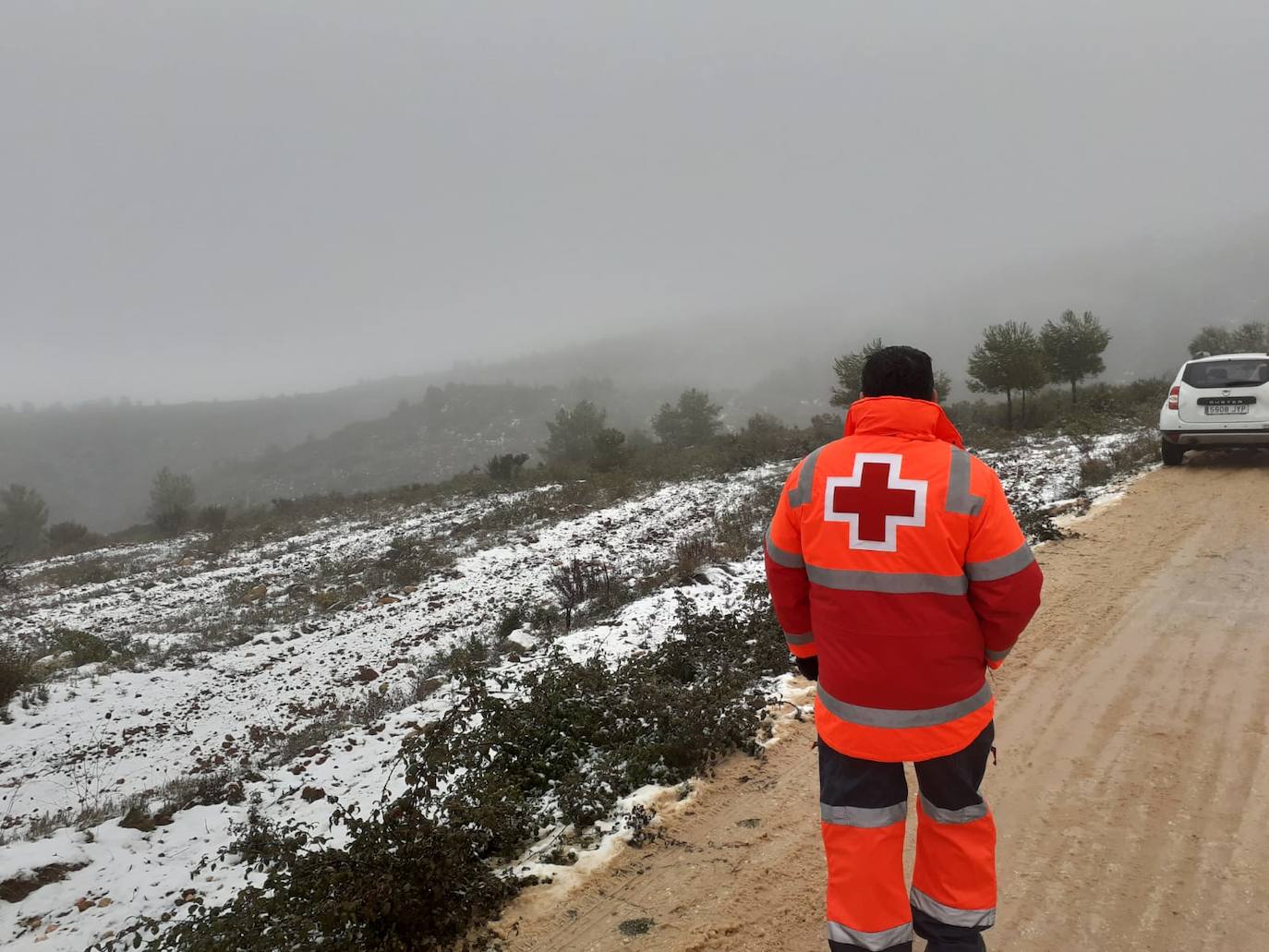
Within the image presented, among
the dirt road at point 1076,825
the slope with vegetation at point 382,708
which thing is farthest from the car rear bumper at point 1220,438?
the dirt road at point 1076,825

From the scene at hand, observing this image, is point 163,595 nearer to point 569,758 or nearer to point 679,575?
point 679,575

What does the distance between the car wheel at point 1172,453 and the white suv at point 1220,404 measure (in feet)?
1.26

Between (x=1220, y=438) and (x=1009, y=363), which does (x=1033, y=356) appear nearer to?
(x=1009, y=363)

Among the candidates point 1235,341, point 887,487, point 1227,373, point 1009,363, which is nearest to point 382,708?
point 887,487

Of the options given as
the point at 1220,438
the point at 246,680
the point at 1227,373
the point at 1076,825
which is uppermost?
the point at 1227,373

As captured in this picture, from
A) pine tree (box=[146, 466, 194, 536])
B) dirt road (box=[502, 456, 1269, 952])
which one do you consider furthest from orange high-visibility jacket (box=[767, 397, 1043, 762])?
pine tree (box=[146, 466, 194, 536])

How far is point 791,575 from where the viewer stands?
224 cm

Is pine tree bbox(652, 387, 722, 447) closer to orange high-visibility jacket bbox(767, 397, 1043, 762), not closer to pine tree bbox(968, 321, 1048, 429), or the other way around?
pine tree bbox(968, 321, 1048, 429)

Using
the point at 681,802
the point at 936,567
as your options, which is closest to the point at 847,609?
the point at 936,567

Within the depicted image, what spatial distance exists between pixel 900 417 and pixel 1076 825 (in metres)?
2.65

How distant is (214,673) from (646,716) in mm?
7964

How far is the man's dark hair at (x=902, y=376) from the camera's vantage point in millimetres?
2068

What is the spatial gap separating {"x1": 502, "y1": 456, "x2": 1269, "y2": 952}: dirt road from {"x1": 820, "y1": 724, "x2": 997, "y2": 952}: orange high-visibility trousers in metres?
0.83

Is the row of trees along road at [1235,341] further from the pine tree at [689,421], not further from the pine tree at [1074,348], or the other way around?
the pine tree at [689,421]
